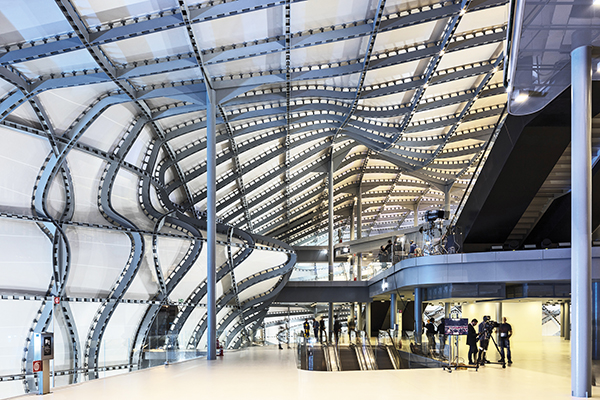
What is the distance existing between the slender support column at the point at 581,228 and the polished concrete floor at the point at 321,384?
760 mm

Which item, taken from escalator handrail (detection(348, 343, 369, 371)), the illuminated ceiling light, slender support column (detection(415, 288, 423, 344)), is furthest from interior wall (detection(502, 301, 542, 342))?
the illuminated ceiling light

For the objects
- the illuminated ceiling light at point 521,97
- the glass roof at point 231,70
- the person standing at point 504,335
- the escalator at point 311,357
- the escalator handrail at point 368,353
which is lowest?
the escalator handrail at point 368,353

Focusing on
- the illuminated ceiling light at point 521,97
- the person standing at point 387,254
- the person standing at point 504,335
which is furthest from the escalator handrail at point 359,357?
the illuminated ceiling light at point 521,97

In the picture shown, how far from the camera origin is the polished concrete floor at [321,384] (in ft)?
35.1

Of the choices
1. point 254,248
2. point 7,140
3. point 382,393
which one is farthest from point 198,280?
point 382,393

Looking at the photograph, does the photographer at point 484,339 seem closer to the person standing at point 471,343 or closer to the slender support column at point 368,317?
the person standing at point 471,343

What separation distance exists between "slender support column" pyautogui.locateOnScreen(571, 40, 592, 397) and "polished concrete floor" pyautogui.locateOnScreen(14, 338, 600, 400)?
76cm

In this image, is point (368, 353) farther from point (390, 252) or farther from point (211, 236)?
point (211, 236)

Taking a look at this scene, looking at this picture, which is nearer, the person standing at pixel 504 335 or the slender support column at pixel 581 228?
the slender support column at pixel 581 228

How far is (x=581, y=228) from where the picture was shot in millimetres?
10594

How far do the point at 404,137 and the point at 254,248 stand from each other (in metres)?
13.1

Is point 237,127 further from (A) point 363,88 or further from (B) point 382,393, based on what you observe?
(B) point 382,393

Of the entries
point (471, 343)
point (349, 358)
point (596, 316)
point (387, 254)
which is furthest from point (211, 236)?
point (387, 254)

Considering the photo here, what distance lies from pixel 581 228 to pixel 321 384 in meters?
6.45
